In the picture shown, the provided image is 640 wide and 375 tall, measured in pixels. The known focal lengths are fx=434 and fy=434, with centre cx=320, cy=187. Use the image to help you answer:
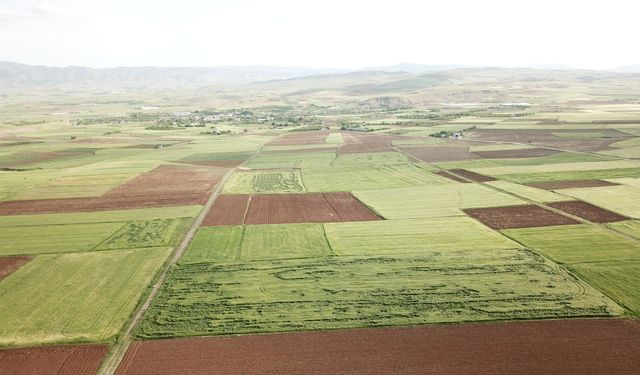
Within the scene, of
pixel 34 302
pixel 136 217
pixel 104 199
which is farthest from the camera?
pixel 104 199

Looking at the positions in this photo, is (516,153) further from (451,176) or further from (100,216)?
(100,216)

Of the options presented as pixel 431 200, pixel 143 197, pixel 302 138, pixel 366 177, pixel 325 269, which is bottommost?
pixel 325 269

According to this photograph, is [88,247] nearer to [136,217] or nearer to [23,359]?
[136,217]

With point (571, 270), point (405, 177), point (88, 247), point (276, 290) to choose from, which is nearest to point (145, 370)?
point (276, 290)

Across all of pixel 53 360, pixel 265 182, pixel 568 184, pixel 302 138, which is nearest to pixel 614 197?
pixel 568 184

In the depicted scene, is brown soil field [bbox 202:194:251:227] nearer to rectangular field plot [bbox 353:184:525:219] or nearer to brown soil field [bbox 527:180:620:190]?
rectangular field plot [bbox 353:184:525:219]
